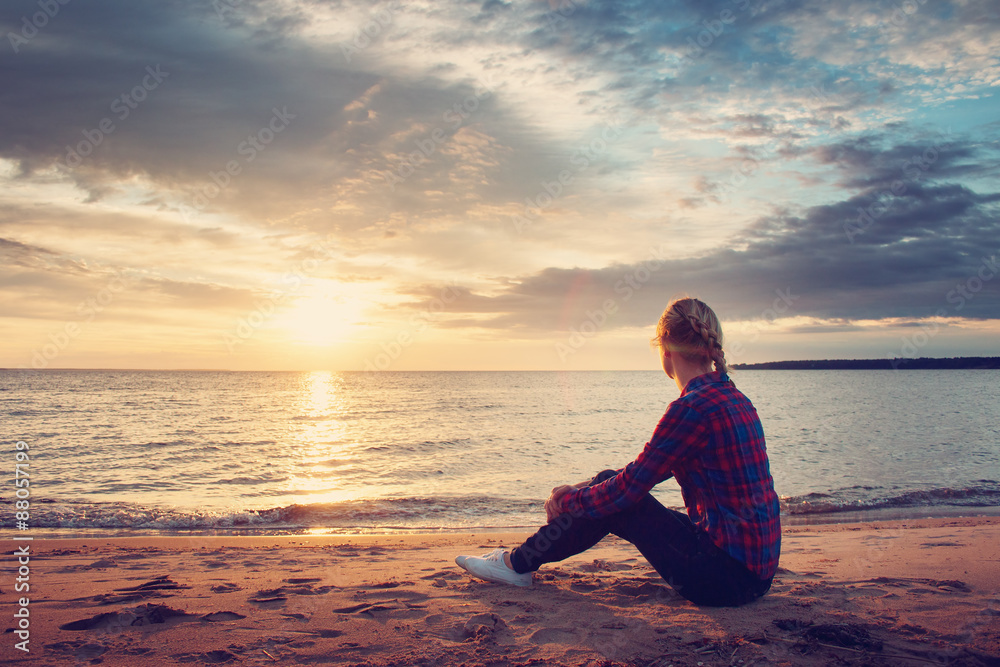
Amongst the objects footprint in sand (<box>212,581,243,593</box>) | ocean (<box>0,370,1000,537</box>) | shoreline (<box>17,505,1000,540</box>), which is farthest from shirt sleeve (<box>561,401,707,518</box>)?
ocean (<box>0,370,1000,537</box>)

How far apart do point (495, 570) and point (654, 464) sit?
181cm

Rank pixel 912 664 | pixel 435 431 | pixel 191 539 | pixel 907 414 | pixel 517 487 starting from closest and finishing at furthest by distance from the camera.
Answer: pixel 912 664
pixel 191 539
pixel 517 487
pixel 435 431
pixel 907 414

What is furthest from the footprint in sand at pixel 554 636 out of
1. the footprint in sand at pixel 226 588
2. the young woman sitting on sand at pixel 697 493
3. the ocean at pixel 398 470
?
the ocean at pixel 398 470

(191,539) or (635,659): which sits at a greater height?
→ (635,659)

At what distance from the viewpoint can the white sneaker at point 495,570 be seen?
→ 419cm

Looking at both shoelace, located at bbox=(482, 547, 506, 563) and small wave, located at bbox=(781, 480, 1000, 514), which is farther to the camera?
small wave, located at bbox=(781, 480, 1000, 514)

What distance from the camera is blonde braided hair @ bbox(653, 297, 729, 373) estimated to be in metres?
3.27

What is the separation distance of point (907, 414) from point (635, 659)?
37.3 metres

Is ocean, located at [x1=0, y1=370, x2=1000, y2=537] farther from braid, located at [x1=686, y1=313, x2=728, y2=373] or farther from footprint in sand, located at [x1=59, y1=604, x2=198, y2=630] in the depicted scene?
braid, located at [x1=686, y1=313, x2=728, y2=373]

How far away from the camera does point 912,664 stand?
2.75 meters

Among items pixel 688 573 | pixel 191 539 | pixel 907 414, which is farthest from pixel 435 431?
pixel 907 414

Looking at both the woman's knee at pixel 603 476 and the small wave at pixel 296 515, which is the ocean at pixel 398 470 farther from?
the woman's knee at pixel 603 476

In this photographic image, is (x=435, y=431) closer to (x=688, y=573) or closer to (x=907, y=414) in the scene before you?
(x=688, y=573)

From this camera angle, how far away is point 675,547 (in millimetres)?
3363
